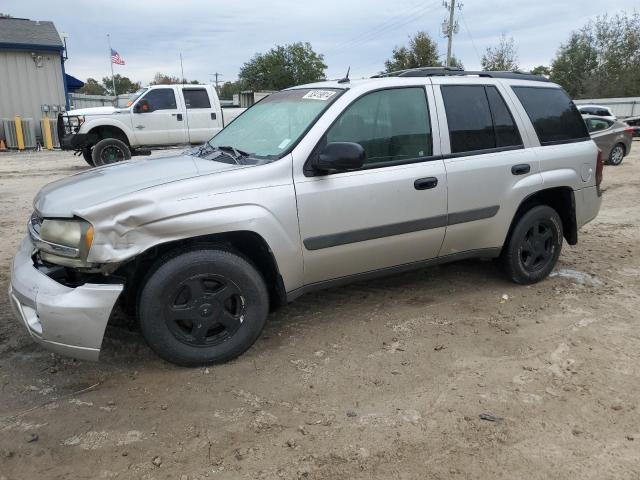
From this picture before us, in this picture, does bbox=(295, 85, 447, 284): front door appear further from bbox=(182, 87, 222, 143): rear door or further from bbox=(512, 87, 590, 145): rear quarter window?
bbox=(182, 87, 222, 143): rear door

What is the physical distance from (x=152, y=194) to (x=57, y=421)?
131cm

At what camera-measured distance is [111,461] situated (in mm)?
2453

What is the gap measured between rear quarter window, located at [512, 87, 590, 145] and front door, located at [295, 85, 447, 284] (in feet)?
3.54

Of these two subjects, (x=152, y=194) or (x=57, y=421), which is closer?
(x=57, y=421)

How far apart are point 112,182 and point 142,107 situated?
1014 cm

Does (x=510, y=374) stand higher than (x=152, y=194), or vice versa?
(x=152, y=194)

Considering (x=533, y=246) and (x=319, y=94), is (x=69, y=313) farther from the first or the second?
(x=533, y=246)

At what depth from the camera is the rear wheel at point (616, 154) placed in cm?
1403

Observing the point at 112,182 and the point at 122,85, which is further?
the point at 122,85

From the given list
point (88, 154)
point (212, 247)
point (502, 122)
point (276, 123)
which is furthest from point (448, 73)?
point (88, 154)

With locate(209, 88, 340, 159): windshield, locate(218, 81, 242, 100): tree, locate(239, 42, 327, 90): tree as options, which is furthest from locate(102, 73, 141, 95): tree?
locate(209, 88, 340, 159): windshield

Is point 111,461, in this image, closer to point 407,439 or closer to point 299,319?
point 407,439

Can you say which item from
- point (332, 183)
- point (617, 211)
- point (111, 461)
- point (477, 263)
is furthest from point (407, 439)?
point (617, 211)

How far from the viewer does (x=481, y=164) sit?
404 centimetres
